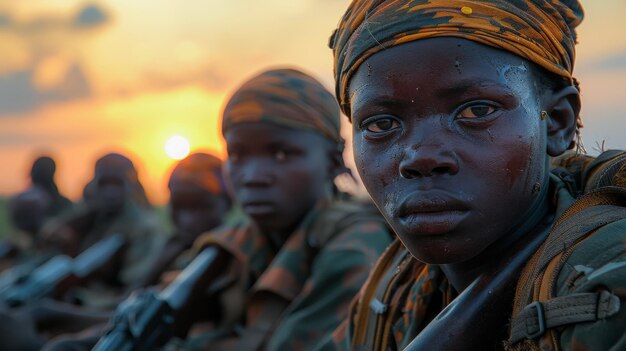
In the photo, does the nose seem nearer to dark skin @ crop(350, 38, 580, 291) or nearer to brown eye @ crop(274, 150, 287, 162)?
dark skin @ crop(350, 38, 580, 291)

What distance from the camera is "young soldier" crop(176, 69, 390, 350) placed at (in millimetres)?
2994

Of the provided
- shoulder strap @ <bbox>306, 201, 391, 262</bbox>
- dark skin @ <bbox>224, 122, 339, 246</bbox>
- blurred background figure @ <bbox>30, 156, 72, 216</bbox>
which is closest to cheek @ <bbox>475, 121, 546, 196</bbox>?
shoulder strap @ <bbox>306, 201, 391, 262</bbox>

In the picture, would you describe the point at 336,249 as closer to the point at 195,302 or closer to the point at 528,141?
the point at 195,302

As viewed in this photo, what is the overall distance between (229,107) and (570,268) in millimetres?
2403

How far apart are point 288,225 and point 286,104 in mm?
557

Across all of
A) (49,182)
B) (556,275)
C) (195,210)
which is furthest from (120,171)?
(556,275)

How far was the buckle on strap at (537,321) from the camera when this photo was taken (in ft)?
4.15

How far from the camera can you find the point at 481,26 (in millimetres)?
1543

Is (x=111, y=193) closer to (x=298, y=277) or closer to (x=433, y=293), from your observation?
(x=298, y=277)

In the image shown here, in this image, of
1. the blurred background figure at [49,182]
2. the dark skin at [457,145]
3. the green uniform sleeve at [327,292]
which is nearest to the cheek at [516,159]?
the dark skin at [457,145]

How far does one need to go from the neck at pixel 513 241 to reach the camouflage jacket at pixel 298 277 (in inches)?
40.8

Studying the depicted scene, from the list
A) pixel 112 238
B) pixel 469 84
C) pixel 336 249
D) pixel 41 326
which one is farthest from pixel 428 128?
pixel 112 238

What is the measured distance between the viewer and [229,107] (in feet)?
11.5

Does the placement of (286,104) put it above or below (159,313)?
above
